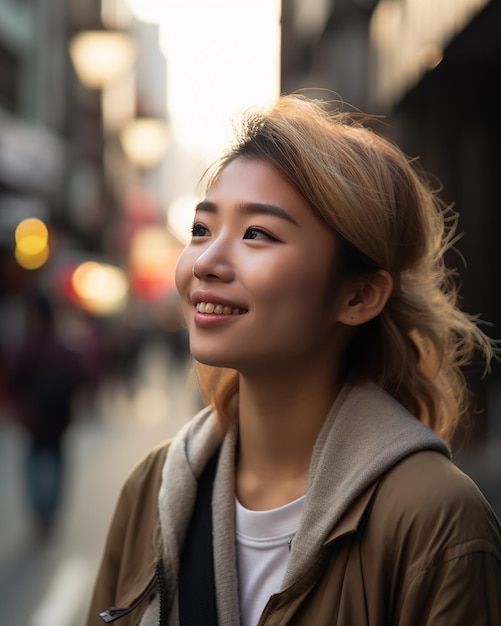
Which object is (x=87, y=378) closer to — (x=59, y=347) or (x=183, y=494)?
(x=59, y=347)

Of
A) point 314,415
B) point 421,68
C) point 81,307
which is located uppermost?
point 421,68

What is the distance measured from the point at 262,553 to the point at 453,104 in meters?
7.84

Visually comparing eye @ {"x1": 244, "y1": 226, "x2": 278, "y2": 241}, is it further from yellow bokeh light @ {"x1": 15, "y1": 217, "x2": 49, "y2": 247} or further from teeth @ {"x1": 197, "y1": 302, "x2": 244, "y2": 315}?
yellow bokeh light @ {"x1": 15, "y1": 217, "x2": 49, "y2": 247}

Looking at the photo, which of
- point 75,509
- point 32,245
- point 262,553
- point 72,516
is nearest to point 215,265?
point 262,553

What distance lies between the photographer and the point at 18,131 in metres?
22.0

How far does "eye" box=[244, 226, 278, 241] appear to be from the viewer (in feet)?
6.70

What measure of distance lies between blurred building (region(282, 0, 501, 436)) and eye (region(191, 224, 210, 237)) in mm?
4747

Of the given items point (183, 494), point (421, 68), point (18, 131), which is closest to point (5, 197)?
point (18, 131)

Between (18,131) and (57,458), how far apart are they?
15.6m

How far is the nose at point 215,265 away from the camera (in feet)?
6.66

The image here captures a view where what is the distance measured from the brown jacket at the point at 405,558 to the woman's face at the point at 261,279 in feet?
0.88

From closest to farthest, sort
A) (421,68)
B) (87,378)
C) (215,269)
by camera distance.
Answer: (215,269) < (421,68) < (87,378)

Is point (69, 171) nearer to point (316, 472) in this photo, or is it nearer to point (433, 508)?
point (316, 472)

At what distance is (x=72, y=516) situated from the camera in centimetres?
857
